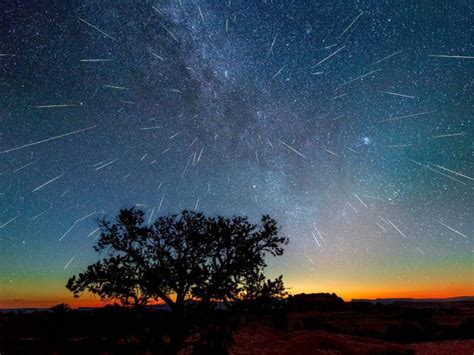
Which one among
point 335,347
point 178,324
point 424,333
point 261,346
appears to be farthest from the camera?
point 424,333

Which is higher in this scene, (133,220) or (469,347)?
(133,220)

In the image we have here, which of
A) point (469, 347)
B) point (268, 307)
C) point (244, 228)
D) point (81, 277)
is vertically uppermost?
point (244, 228)

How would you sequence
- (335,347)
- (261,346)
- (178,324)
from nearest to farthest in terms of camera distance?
(178,324) < (335,347) < (261,346)

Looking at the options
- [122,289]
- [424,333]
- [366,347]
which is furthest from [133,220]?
[424,333]

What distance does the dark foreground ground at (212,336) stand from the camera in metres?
12.8

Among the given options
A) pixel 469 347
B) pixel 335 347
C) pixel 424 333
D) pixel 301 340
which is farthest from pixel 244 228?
pixel 424 333

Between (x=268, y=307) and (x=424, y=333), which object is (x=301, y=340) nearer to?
(x=424, y=333)

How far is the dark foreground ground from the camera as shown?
12.8m

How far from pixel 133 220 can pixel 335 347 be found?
75.9 ft

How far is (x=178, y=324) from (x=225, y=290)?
217 cm

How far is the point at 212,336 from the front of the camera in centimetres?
1298

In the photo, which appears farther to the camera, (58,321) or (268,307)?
(58,321)

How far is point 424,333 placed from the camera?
39656mm

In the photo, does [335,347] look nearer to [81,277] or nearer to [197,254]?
[197,254]
